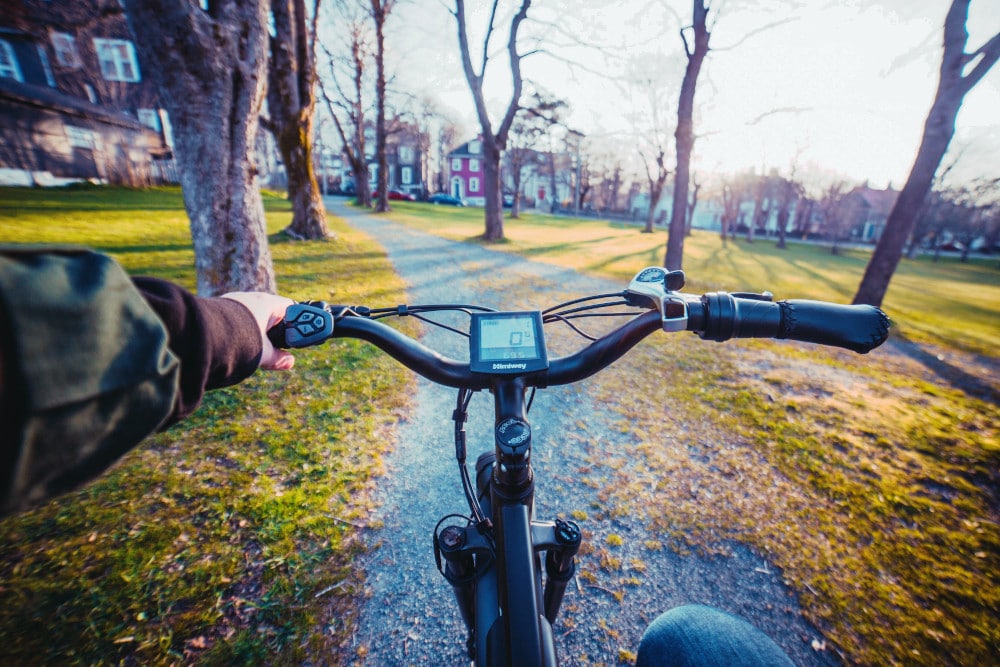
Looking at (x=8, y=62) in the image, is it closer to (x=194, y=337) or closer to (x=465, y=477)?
(x=194, y=337)

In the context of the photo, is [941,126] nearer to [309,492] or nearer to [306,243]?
[309,492]

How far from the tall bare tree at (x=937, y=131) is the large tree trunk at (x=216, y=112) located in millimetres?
12020

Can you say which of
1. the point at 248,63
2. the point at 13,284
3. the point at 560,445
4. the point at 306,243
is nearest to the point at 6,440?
the point at 13,284

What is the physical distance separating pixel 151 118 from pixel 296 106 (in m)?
31.3

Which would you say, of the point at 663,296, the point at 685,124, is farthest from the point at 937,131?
the point at 663,296

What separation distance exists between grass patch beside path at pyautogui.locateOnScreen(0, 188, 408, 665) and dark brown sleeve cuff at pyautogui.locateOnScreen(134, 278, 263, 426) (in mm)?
1795

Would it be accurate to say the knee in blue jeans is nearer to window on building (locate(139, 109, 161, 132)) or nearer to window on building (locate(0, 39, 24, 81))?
window on building (locate(139, 109, 161, 132))

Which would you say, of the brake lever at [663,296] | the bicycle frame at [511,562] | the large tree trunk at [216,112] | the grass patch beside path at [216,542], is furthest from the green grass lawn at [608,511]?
the brake lever at [663,296]

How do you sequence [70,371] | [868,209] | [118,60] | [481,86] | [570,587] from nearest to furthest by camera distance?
[70,371] < [570,587] < [481,86] < [118,60] < [868,209]

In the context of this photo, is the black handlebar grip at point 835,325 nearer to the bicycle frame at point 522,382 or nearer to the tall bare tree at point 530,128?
the bicycle frame at point 522,382

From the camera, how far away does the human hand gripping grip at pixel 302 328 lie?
1.27 m

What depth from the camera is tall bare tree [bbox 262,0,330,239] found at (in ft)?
35.5

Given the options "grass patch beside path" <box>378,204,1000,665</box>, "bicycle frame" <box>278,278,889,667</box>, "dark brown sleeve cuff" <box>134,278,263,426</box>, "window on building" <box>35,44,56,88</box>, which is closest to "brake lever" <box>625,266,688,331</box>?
"bicycle frame" <box>278,278,889,667</box>

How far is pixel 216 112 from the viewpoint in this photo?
450cm
